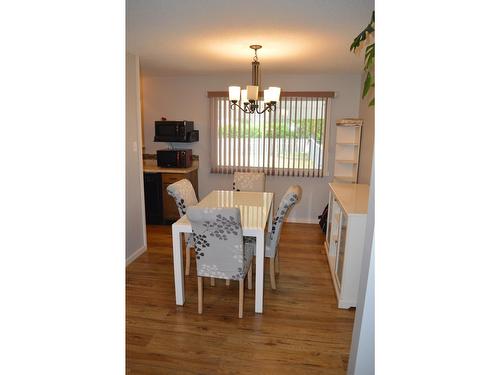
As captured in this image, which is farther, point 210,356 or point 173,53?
point 173,53

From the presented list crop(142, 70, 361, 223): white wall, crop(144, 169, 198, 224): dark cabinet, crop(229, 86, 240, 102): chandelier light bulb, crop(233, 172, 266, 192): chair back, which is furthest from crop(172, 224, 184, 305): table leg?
crop(142, 70, 361, 223): white wall

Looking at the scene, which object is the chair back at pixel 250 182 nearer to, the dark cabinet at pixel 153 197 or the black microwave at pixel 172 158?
the black microwave at pixel 172 158

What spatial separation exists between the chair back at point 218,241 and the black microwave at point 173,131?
2679 millimetres

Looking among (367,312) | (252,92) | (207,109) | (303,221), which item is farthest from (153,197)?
(367,312)

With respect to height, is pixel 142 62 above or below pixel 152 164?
above

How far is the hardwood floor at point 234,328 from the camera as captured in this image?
1.88 meters

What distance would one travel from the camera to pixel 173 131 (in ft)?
14.7

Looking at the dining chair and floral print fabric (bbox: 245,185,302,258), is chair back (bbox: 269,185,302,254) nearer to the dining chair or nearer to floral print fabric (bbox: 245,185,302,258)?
floral print fabric (bbox: 245,185,302,258)

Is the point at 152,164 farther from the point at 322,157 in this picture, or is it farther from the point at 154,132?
the point at 322,157

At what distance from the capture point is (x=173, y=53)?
3.15m

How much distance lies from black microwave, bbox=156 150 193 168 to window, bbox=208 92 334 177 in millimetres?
541

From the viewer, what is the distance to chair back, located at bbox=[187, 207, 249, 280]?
1.99 metres
